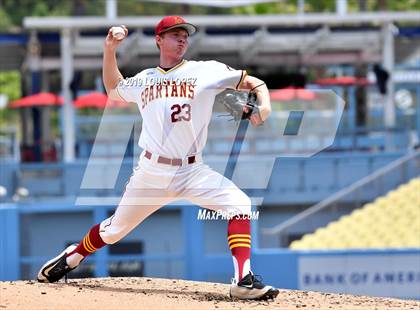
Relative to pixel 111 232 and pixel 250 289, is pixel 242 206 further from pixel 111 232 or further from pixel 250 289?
pixel 111 232

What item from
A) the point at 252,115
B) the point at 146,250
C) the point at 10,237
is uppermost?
the point at 252,115

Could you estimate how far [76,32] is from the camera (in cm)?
2238

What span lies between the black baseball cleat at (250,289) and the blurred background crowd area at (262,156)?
3.63 meters

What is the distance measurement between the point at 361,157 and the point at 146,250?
5.37 m

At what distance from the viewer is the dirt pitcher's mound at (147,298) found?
21.5 feet

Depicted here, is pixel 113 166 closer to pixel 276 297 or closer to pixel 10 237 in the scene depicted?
pixel 10 237

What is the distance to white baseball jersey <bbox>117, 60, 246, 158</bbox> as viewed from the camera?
6926 mm

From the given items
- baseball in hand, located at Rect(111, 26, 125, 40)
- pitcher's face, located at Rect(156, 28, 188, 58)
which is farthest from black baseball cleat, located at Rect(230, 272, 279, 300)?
baseball in hand, located at Rect(111, 26, 125, 40)

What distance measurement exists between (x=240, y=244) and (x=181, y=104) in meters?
1.01

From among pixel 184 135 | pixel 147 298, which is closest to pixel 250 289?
pixel 147 298

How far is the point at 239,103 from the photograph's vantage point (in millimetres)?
7242

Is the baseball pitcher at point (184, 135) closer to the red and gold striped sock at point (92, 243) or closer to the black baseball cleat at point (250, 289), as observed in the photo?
the black baseball cleat at point (250, 289)

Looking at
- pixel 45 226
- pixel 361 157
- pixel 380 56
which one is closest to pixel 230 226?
pixel 45 226

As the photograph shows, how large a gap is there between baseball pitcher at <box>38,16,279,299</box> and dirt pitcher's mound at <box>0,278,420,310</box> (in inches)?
12.3
